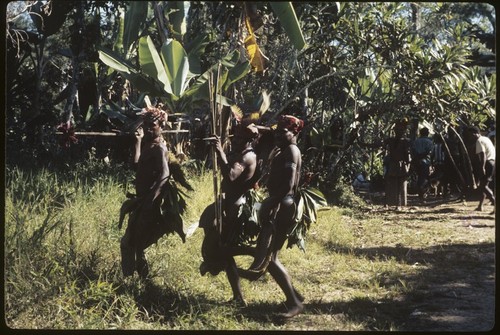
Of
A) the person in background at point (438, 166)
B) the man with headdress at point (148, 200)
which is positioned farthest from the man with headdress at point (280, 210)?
the person in background at point (438, 166)

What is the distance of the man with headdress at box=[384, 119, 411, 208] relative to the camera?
4.71 metres

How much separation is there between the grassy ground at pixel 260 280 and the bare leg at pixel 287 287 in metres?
0.05

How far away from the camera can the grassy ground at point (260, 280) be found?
350 centimetres

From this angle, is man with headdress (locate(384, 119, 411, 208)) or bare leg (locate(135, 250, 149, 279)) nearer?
bare leg (locate(135, 250, 149, 279))

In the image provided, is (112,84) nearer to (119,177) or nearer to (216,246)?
(119,177)

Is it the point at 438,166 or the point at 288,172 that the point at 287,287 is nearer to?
the point at 288,172

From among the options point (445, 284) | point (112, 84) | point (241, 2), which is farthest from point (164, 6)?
point (445, 284)

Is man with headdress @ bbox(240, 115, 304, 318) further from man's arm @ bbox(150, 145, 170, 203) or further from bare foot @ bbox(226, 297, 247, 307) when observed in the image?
man's arm @ bbox(150, 145, 170, 203)

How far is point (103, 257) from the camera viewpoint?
3963 mm

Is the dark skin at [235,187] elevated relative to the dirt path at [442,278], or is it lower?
elevated

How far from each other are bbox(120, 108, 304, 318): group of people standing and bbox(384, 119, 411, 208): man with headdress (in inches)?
51.7

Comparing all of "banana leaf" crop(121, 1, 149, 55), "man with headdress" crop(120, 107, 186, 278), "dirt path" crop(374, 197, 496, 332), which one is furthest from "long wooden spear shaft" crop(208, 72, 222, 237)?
"dirt path" crop(374, 197, 496, 332)

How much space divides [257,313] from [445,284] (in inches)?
51.2

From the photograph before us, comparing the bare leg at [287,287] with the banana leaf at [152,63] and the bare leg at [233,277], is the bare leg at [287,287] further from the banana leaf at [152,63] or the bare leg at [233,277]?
the banana leaf at [152,63]
